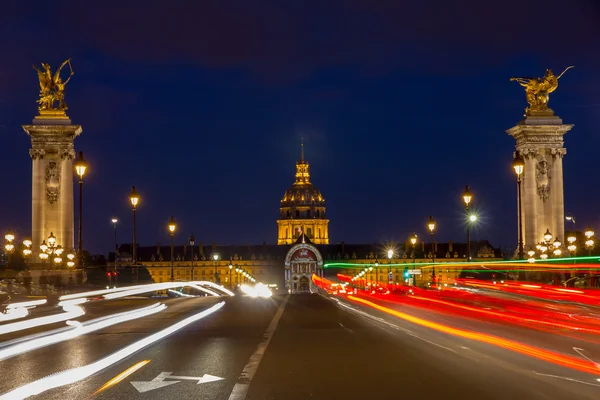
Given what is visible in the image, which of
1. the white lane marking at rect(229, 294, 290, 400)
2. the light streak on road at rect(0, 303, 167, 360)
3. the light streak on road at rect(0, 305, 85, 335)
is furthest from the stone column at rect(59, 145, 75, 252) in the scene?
the white lane marking at rect(229, 294, 290, 400)

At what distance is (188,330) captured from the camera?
84.1ft

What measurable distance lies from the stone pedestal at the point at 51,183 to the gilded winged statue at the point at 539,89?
123ft

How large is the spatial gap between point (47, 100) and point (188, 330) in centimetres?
5926

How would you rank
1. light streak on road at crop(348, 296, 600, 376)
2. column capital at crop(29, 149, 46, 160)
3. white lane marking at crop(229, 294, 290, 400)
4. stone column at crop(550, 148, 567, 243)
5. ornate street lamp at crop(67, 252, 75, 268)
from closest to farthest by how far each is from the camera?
1. white lane marking at crop(229, 294, 290, 400)
2. light streak on road at crop(348, 296, 600, 376)
3. ornate street lamp at crop(67, 252, 75, 268)
4. stone column at crop(550, 148, 567, 243)
5. column capital at crop(29, 149, 46, 160)

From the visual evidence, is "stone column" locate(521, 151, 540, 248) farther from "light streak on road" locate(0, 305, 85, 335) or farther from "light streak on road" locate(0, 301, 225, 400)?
"light streak on road" locate(0, 301, 225, 400)

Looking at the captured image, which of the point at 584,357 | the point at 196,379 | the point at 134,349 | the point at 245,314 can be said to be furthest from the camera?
the point at 245,314

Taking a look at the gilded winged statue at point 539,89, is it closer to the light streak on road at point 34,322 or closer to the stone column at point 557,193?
the stone column at point 557,193

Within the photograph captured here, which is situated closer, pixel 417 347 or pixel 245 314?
pixel 417 347

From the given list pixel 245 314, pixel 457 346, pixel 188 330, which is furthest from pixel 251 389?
pixel 245 314

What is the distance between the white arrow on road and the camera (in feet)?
46.4

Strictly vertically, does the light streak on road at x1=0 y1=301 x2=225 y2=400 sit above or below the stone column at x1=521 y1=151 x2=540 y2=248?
below

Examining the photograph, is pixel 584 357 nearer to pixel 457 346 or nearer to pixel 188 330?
Result: pixel 457 346

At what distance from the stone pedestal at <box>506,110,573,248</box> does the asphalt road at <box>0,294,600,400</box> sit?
174 ft

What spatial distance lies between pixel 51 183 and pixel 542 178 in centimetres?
3928
